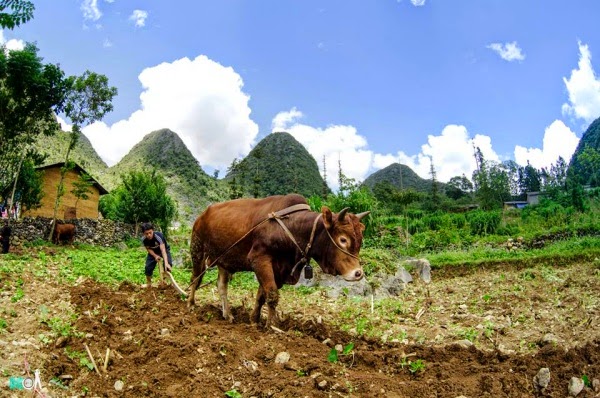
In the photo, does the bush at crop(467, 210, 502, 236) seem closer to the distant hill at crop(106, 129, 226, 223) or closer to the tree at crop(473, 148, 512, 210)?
the tree at crop(473, 148, 512, 210)

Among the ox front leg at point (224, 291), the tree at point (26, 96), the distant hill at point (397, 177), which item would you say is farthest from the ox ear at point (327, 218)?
the distant hill at point (397, 177)

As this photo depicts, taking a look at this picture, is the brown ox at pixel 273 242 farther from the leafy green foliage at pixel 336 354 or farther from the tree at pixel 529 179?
the tree at pixel 529 179

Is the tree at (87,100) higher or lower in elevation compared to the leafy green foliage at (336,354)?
higher

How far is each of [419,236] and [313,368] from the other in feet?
78.7

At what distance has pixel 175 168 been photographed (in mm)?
84375

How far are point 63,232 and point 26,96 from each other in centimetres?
687

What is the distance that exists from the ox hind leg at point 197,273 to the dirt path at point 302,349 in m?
0.19

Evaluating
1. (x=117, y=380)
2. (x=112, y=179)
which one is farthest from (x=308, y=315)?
(x=112, y=179)

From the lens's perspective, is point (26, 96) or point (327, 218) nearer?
point (327, 218)

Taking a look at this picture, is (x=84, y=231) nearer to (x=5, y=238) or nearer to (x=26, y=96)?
(x=26, y=96)

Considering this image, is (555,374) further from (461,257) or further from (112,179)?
(112,179)

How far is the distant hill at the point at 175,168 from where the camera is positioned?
71312 mm

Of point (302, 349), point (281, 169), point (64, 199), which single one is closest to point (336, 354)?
point (302, 349)

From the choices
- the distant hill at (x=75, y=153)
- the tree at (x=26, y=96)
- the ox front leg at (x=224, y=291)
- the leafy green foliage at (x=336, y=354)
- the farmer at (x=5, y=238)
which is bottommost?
the leafy green foliage at (x=336, y=354)
